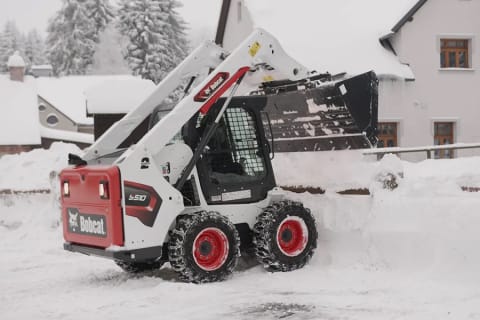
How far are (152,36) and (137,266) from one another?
48.2 metres

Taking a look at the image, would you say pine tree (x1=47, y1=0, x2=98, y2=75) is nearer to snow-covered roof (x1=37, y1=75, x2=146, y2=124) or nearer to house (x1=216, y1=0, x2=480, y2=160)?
snow-covered roof (x1=37, y1=75, x2=146, y2=124)

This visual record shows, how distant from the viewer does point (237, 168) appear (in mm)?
9312

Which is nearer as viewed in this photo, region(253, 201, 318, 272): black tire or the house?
region(253, 201, 318, 272): black tire

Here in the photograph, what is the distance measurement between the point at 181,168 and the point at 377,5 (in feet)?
58.5

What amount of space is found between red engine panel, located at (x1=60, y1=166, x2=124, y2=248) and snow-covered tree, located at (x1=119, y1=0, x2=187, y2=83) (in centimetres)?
4484

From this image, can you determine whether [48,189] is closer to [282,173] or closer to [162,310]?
[282,173]

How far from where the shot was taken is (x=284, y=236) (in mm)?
9125

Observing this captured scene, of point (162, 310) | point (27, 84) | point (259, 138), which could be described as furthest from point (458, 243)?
point (27, 84)

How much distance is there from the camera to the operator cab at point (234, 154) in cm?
897

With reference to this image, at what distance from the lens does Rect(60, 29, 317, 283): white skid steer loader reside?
26.7ft

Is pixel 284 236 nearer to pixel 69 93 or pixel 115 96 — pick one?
pixel 115 96

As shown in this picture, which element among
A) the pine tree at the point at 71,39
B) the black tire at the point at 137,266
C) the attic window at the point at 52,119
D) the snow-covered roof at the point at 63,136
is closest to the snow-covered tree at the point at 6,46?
the pine tree at the point at 71,39

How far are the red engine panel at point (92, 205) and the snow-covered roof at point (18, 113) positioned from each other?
31.8 meters

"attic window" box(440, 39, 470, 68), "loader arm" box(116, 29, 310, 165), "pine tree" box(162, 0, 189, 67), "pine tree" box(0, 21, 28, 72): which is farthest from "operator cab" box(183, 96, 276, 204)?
"pine tree" box(0, 21, 28, 72)
